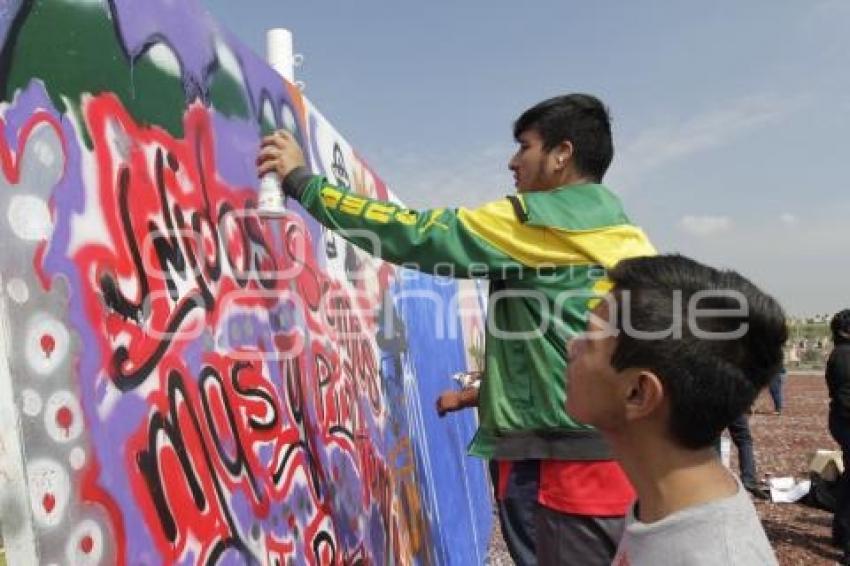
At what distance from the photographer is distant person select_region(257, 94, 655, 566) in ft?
7.43

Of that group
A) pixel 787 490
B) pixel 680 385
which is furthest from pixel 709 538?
pixel 787 490

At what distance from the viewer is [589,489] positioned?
7.42ft

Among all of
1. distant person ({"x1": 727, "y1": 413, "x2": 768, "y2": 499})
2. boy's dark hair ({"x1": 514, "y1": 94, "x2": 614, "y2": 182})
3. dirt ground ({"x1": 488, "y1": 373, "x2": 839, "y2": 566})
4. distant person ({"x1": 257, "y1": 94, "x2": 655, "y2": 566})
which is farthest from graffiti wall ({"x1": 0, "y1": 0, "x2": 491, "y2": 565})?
distant person ({"x1": 727, "y1": 413, "x2": 768, "y2": 499})

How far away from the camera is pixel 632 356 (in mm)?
1459

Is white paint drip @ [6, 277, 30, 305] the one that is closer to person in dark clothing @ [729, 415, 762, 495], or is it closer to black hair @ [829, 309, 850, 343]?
black hair @ [829, 309, 850, 343]

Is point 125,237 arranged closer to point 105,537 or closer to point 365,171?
point 105,537

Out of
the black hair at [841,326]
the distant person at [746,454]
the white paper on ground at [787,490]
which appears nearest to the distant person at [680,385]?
the black hair at [841,326]

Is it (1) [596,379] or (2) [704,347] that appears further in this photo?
(1) [596,379]

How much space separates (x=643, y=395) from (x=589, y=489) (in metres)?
0.91

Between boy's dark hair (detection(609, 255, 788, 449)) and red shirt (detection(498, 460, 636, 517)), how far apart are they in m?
0.88

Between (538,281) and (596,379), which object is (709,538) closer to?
(596,379)

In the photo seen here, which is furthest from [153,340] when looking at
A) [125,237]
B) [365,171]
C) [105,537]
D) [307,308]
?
[365,171]

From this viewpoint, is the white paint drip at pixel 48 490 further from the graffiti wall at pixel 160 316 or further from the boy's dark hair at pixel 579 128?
the boy's dark hair at pixel 579 128

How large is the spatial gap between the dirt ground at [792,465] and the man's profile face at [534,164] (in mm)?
1002
